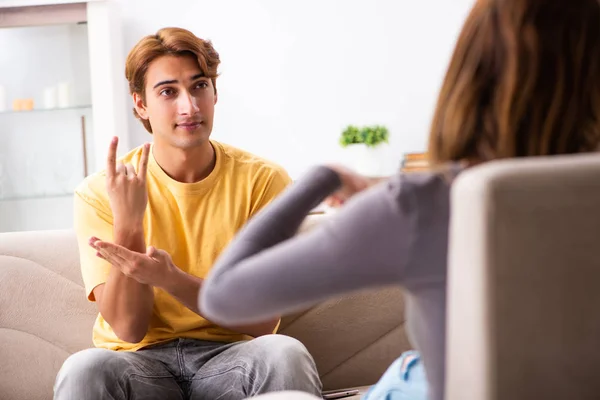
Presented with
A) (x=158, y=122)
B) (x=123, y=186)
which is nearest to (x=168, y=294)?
(x=123, y=186)

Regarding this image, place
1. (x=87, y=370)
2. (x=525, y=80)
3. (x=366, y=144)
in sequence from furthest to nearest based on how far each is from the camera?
(x=366, y=144)
(x=87, y=370)
(x=525, y=80)

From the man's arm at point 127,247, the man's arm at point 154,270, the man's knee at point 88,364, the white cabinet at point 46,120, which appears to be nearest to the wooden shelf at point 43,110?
the white cabinet at point 46,120

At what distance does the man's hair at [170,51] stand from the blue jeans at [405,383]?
1189mm

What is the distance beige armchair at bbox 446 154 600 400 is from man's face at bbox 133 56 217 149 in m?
1.34

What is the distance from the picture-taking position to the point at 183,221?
198cm

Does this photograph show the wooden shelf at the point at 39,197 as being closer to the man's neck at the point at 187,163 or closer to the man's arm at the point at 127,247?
the man's neck at the point at 187,163

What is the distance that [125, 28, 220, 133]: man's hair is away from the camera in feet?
6.80

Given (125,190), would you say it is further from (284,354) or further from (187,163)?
(284,354)

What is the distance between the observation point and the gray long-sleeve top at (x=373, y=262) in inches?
32.9

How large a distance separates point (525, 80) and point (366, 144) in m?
3.42

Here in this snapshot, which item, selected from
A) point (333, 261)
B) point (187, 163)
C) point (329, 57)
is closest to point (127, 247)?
point (187, 163)

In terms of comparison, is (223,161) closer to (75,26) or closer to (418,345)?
(418,345)

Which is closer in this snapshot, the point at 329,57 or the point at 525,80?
the point at 525,80

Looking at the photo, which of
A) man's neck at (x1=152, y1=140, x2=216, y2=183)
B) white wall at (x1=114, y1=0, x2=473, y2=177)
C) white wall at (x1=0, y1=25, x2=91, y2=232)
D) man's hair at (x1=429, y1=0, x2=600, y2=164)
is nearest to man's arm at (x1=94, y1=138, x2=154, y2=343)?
man's neck at (x1=152, y1=140, x2=216, y2=183)
